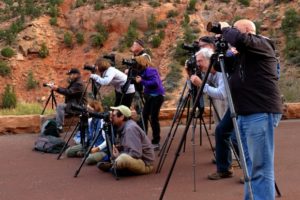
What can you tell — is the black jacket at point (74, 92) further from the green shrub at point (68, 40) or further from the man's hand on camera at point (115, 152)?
the green shrub at point (68, 40)

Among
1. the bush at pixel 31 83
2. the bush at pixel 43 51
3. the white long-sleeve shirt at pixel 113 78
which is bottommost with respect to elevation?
the bush at pixel 31 83

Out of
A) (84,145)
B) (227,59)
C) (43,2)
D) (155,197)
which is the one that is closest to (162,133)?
(84,145)

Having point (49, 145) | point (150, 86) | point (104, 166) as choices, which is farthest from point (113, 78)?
point (104, 166)

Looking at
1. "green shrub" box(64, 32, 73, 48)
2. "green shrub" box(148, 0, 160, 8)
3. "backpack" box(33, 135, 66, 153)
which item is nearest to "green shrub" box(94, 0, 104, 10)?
"green shrub" box(64, 32, 73, 48)

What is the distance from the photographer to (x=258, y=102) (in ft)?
14.0

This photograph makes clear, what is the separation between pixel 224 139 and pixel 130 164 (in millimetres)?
1384

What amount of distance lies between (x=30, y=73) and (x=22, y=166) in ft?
55.4

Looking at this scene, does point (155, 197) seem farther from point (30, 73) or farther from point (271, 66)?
point (30, 73)

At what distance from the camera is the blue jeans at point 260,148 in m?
4.29

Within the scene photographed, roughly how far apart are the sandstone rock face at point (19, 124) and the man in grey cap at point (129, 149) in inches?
163

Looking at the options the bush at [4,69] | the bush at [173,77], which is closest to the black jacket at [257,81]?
the bush at [173,77]

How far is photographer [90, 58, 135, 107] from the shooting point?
896 cm

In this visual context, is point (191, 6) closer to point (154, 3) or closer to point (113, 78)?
point (154, 3)

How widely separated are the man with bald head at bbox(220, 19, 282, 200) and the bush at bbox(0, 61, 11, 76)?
20512mm
